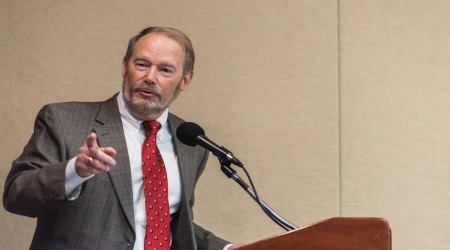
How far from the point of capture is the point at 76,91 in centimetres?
275

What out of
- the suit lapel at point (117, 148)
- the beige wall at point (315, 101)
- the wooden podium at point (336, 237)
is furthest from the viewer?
the beige wall at point (315, 101)

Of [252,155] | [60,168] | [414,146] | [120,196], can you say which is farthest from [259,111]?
[60,168]

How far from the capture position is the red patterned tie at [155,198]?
6.78 ft

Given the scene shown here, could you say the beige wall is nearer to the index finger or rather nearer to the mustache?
the mustache

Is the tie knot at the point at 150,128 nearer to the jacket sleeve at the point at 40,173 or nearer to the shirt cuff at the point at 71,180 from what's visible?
the jacket sleeve at the point at 40,173

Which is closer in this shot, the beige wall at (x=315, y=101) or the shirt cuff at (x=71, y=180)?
the shirt cuff at (x=71, y=180)

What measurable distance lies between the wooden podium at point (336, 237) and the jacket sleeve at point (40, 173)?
1.81ft

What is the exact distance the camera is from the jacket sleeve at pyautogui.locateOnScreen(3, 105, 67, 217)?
1.75m

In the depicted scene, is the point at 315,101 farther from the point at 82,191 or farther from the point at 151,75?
A: the point at 82,191

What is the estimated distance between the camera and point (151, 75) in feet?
7.09

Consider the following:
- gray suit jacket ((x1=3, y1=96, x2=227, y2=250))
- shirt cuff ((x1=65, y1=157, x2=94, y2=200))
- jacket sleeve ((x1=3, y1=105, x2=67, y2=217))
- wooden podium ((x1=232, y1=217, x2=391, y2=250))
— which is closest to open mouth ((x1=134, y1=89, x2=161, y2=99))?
gray suit jacket ((x1=3, y1=96, x2=227, y2=250))

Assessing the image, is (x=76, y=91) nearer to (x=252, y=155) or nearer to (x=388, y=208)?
(x=252, y=155)

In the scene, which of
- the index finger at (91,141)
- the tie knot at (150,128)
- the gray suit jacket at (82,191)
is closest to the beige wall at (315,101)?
the tie knot at (150,128)

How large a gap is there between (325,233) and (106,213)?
2.42 feet
